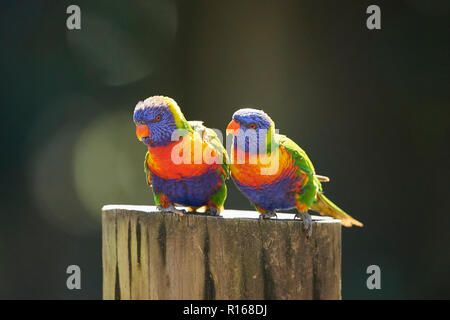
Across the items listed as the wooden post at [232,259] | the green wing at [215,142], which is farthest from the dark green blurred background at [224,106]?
the wooden post at [232,259]

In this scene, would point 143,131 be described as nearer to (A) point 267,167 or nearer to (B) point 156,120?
(B) point 156,120

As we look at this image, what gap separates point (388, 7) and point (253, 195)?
244 cm

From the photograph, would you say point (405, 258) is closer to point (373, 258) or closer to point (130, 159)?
point (373, 258)

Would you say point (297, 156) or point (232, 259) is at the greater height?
point (297, 156)

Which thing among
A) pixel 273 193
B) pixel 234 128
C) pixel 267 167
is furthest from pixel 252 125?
pixel 273 193

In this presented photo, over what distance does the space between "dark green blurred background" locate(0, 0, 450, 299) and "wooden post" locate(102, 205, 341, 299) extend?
2.14 meters

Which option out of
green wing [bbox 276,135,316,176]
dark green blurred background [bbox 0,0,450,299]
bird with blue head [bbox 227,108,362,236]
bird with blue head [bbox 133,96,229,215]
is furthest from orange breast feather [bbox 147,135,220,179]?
dark green blurred background [bbox 0,0,450,299]

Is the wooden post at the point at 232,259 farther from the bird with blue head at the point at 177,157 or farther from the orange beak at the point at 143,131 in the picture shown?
the orange beak at the point at 143,131

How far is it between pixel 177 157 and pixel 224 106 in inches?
81.9

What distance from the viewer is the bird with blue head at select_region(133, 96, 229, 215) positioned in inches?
74.3

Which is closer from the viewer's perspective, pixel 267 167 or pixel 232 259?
pixel 232 259

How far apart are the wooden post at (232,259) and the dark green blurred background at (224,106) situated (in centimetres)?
214

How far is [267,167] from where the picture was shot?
1.86 meters

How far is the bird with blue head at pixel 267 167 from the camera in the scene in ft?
5.99
